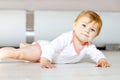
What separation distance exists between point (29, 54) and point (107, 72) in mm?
328

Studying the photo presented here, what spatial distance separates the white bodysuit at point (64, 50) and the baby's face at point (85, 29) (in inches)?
1.4

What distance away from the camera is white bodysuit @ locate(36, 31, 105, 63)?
1.39 metres

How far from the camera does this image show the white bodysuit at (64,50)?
1.39 meters

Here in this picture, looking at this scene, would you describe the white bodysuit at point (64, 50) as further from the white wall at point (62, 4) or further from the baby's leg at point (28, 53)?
the white wall at point (62, 4)

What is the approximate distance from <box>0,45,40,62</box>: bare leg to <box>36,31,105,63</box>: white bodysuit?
3cm

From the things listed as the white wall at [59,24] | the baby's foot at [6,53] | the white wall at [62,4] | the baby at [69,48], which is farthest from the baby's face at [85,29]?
the white wall at [62,4]

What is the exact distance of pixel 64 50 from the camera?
1425 millimetres

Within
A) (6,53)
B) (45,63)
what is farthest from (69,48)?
(6,53)

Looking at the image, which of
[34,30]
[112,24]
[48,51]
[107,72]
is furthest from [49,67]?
[112,24]

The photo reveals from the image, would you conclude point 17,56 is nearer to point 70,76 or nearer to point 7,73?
point 7,73

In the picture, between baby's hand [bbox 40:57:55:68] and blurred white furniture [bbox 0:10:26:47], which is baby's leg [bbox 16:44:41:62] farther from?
blurred white furniture [bbox 0:10:26:47]

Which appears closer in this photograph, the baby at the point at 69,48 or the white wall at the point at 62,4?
the baby at the point at 69,48

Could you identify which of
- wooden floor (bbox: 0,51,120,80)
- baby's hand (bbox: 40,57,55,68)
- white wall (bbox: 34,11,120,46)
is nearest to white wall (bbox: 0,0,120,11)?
white wall (bbox: 34,11,120,46)

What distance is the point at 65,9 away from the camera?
82.7 inches
